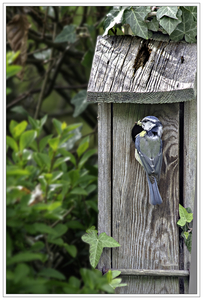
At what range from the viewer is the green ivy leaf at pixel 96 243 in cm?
124

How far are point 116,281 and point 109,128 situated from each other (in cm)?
60

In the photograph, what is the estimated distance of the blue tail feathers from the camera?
1251 millimetres

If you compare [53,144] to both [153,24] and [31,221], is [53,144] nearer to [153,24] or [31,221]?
[31,221]

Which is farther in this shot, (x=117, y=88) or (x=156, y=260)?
(x=156, y=260)

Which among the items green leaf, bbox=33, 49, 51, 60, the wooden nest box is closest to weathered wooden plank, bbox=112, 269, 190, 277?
the wooden nest box

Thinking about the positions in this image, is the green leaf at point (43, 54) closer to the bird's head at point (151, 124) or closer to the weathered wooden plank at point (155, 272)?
the bird's head at point (151, 124)

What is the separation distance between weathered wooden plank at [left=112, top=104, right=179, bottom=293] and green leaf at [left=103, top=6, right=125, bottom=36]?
37 centimetres

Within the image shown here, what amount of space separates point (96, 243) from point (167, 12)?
96 cm

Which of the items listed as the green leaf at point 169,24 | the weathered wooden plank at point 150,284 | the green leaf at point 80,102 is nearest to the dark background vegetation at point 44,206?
the green leaf at point 80,102

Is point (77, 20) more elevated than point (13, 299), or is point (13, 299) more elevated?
point (77, 20)

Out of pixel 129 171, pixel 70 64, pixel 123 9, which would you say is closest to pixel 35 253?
pixel 129 171

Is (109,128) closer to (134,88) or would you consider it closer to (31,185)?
(134,88)

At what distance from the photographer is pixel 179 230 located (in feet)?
4.30

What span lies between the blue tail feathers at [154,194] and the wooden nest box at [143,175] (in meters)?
0.04
